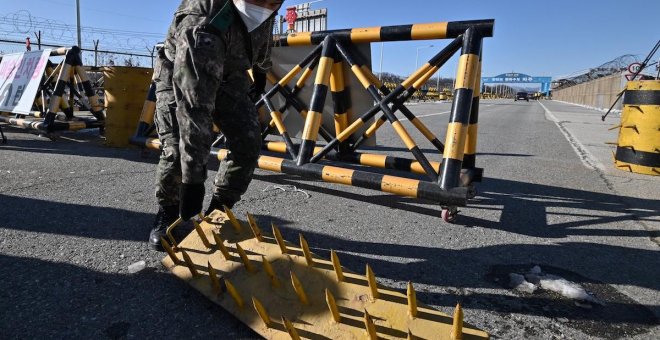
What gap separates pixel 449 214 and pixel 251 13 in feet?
6.64

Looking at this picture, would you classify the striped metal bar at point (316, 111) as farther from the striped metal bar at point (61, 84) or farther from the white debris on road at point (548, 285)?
the striped metal bar at point (61, 84)

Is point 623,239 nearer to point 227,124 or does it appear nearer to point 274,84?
point 227,124

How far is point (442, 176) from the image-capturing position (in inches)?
108

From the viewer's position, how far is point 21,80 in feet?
22.6

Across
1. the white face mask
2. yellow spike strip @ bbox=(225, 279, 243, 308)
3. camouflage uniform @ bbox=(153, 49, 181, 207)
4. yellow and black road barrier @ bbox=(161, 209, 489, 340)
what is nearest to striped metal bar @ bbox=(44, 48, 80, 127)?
camouflage uniform @ bbox=(153, 49, 181, 207)

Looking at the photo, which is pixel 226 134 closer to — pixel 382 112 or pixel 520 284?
pixel 382 112

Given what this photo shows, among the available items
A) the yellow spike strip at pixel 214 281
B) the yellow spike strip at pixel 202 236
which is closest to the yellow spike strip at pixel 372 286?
the yellow spike strip at pixel 214 281

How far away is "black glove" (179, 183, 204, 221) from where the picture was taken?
2.00 m

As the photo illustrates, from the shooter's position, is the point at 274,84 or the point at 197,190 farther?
the point at 274,84

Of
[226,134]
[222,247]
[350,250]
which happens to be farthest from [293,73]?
[222,247]

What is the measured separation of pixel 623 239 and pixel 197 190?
288 cm

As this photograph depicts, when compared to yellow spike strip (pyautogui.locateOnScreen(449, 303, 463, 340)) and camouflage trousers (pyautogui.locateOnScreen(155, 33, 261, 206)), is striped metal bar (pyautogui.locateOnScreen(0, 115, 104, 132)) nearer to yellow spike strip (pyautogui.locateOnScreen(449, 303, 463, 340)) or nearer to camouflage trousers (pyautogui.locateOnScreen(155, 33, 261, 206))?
camouflage trousers (pyautogui.locateOnScreen(155, 33, 261, 206))

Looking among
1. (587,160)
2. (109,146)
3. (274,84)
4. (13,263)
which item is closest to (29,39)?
(109,146)

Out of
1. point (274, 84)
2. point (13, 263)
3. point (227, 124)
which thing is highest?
point (274, 84)
